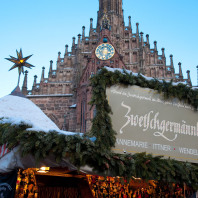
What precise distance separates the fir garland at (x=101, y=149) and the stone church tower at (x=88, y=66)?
14310mm

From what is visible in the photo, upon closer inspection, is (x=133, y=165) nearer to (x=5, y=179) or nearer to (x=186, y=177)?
(x=186, y=177)

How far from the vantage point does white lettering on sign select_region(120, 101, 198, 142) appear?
19.5 ft

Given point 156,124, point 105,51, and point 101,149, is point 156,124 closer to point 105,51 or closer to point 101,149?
point 101,149

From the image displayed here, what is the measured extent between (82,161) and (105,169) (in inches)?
20.6

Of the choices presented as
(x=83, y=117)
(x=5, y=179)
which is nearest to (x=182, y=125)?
(x=5, y=179)

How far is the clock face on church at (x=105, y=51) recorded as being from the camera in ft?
74.6

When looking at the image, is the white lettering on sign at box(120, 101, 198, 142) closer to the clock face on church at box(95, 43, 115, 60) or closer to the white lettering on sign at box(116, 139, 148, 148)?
the white lettering on sign at box(116, 139, 148, 148)

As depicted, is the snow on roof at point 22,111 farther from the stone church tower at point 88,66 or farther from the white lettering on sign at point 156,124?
the stone church tower at point 88,66

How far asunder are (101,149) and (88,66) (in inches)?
726

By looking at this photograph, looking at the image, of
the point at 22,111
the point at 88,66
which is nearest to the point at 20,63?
the point at 22,111

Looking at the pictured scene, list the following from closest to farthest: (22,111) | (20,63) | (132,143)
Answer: (132,143) < (22,111) < (20,63)

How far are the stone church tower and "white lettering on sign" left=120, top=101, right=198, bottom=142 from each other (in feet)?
45.4

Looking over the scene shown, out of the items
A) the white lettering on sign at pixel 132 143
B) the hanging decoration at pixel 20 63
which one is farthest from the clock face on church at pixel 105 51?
the white lettering on sign at pixel 132 143

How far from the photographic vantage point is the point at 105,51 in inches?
905
